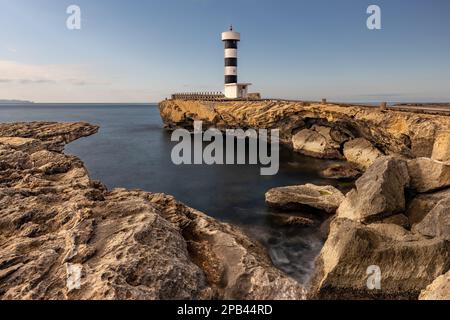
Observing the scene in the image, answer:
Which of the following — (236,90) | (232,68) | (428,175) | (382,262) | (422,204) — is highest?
(232,68)

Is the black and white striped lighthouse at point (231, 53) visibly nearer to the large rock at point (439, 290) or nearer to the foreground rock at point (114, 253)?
the foreground rock at point (114, 253)

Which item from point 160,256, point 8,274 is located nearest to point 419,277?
point 160,256

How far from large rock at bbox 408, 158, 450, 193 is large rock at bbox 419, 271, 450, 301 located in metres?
8.79

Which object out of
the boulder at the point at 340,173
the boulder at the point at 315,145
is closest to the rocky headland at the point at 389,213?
the boulder at the point at 340,173

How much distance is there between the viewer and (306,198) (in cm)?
2173

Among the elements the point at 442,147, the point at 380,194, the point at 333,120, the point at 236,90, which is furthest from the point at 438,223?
Result: the point at 236,90

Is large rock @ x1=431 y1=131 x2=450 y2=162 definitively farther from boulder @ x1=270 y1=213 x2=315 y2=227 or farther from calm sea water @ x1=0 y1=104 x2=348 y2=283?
calm sea water @ x1=0 y1=104 x2=348 y2=283

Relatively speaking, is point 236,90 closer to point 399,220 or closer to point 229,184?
point 229,184

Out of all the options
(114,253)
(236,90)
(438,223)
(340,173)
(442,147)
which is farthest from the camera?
(236,90)

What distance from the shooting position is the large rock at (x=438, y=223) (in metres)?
13.1

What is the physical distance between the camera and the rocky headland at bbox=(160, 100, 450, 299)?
11883mm

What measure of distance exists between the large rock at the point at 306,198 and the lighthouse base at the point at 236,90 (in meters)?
41.3

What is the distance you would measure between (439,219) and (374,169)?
4.96m

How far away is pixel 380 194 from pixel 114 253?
13.6 meters
